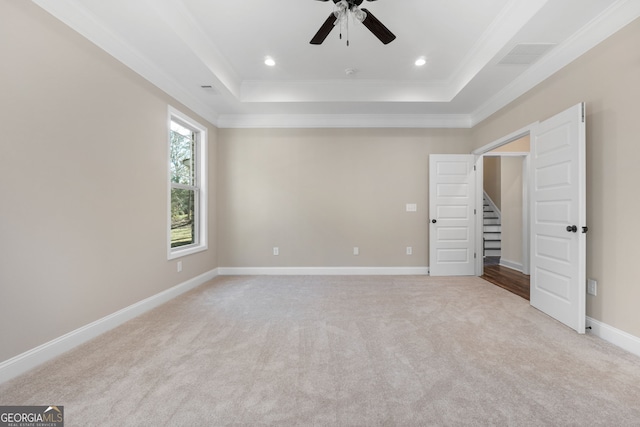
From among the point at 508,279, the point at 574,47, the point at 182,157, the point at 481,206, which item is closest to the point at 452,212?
the point at 481,206

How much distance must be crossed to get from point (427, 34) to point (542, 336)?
10.4 ft

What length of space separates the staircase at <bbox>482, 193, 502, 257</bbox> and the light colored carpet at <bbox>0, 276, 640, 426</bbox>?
3.63 meters

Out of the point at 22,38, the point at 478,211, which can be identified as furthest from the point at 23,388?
the point at 478,211

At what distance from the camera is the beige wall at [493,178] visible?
6656mm

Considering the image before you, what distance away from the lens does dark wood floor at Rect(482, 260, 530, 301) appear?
366 cm

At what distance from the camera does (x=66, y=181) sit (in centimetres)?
205

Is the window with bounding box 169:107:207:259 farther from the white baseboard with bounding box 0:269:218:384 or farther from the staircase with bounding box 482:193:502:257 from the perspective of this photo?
the staircase with bounding box 482:193:502:257

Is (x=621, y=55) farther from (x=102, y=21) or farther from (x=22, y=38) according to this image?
(x=22, y=38)

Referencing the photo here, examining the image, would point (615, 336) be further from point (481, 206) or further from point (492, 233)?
point (492, 233)

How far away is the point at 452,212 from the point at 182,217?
4.37 m

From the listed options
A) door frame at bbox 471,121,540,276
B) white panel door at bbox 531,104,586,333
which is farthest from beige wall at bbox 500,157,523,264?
white panel door at bbox 531,104,586,333

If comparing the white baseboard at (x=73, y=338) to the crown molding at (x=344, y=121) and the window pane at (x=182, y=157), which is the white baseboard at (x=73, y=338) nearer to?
the window pane at (x=182, y=157)

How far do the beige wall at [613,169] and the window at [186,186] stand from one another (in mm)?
4496

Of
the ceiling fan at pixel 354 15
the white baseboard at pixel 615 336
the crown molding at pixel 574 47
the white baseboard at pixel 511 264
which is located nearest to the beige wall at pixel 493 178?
the white baseboard at pixel 511 264
